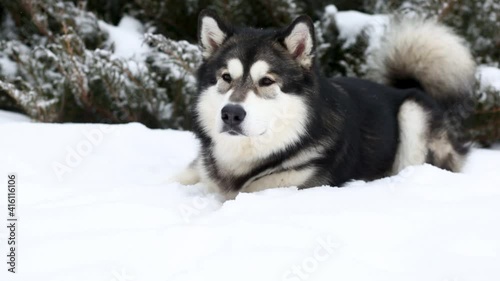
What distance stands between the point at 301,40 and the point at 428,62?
4.65 ft

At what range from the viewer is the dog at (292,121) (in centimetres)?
311

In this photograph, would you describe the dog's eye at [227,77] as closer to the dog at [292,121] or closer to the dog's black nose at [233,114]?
the dog at [292,121]

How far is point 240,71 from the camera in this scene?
312 cm

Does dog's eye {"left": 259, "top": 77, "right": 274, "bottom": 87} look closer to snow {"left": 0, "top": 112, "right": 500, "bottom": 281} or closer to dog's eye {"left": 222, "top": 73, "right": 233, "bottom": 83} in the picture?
dog's eye {"left": 222, "top": 73, "right": 233, "bottom": 83}

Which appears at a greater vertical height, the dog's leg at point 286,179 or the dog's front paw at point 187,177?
the dog's leg at point 286,179

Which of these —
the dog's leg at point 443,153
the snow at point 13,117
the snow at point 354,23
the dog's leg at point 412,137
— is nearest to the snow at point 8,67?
the snow at point 13,117

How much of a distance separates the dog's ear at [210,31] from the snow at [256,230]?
33.1 inches

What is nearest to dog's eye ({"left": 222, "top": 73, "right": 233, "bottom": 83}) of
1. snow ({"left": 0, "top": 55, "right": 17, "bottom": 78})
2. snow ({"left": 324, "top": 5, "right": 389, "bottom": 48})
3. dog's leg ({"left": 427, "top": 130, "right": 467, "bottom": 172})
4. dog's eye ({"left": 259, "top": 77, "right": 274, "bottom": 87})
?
dog's eye ({"left": 259, "top": 77, "right": 274, "bottom": 87})

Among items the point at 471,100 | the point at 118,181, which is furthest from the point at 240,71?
the point at 471,100

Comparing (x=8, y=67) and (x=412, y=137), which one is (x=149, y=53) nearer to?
(x=8, y=67)

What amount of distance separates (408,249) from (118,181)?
192 centimetres

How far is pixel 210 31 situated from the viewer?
3.39m

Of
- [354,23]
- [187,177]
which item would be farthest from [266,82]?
[354,23]

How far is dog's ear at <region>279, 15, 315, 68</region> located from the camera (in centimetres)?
315
